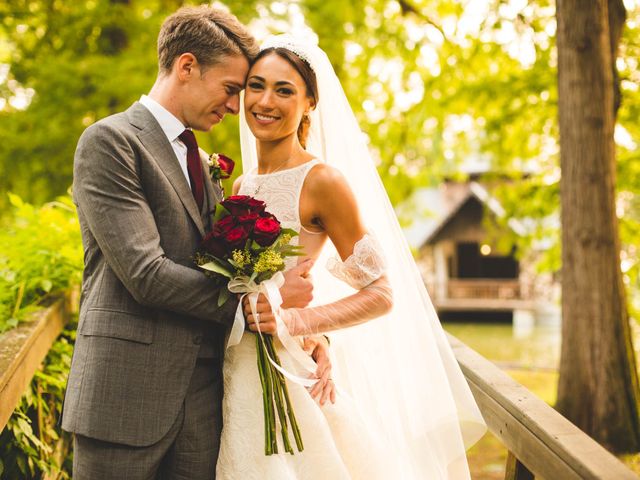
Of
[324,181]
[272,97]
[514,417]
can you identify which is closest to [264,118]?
[272,97]

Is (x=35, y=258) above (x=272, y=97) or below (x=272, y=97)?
below

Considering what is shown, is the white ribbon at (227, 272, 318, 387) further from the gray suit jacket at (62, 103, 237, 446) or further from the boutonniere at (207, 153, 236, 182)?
the boutonniere at (207, 153, 236, 182)

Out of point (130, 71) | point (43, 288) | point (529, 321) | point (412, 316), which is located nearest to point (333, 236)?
point (412, 316)

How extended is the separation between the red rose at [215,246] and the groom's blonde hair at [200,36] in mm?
646

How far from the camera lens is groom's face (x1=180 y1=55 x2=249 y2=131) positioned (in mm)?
2295

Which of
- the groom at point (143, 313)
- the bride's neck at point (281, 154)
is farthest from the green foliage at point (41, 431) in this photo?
the bride's neck at point (281, 154)

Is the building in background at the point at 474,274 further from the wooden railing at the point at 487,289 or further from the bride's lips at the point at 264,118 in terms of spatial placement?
the bride's lips at the point at 264,118

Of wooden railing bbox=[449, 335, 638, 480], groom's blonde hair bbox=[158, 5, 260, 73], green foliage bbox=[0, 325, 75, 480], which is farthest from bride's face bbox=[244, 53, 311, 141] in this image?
green foliage bbox=[0, 325, 75, 480]

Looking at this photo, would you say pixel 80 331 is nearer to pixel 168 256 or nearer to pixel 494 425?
pixel 168 256

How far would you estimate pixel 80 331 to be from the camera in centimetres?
207

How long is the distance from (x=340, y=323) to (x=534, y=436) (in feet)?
2.44

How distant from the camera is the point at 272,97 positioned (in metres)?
2.48

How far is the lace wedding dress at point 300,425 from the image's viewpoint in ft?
7.07

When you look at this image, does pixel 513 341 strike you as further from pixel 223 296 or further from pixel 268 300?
pixel 223 296
